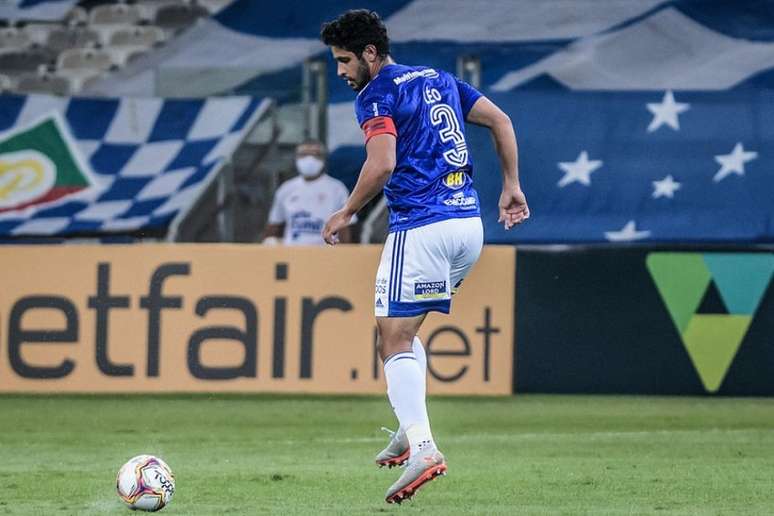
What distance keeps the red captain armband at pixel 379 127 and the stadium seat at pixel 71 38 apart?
12.0 m

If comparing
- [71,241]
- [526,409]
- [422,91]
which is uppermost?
[422,91]

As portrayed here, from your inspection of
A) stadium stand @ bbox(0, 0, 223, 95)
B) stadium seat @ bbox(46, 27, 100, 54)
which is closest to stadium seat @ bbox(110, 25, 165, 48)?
stadium stand @ bbox(0, 0, 223, 95)

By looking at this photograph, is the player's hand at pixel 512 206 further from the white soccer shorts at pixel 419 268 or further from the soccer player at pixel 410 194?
the white soccer shorts at pixel 419 268

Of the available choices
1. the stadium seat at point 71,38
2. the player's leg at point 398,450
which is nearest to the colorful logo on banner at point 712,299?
the player's leg at point 398,450

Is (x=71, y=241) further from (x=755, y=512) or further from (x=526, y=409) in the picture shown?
(x=755, y=512)

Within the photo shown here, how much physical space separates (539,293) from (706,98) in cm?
195

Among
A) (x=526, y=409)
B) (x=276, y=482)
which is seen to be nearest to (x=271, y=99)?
(x=526, y=409)

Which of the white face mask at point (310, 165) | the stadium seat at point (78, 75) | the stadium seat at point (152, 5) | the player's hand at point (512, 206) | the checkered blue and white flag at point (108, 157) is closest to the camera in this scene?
the player's hand at point (512, 206)

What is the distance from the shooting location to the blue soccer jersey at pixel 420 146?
21.4ft

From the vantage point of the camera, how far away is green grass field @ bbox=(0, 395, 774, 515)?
6.55 metres

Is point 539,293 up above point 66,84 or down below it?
below

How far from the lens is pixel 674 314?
12.0 meters

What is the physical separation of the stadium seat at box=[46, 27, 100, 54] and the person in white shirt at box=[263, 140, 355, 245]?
5.29m

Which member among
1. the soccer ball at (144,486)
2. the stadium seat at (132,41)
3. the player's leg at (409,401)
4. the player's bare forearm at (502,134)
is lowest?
the soccer ball at (144,486)
